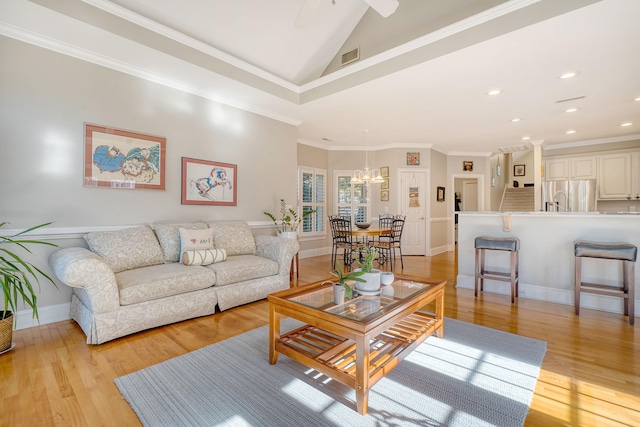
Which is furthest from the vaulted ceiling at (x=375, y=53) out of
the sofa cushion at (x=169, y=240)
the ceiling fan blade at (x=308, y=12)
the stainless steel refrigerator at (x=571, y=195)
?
the sofa cushion at (x=169, y=240)

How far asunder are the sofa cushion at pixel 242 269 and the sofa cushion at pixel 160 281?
0.32 ft

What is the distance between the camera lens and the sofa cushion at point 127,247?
9.10ft

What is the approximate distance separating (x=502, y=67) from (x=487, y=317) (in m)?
2.69

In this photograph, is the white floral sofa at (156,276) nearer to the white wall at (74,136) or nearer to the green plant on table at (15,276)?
the green plant on table at (15,276)

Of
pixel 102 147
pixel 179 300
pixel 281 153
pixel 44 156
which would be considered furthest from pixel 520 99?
pixel 44 156

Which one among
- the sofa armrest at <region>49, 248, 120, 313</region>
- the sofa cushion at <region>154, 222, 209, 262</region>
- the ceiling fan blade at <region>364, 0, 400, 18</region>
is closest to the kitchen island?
the ceiling fan blade at <region>364, 0, 400, 18</region>

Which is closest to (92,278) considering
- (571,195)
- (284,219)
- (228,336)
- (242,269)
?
(228,336)

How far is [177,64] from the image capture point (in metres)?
3.25

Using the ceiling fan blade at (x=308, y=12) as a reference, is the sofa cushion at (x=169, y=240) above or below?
below

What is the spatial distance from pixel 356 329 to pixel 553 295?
3.22 metres

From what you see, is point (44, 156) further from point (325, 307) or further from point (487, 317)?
point (487, 317)

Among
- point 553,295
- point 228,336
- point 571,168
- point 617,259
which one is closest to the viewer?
point 228,336

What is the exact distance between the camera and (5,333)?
7.14ft

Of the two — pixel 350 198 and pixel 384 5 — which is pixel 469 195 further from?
pixel 384 5
